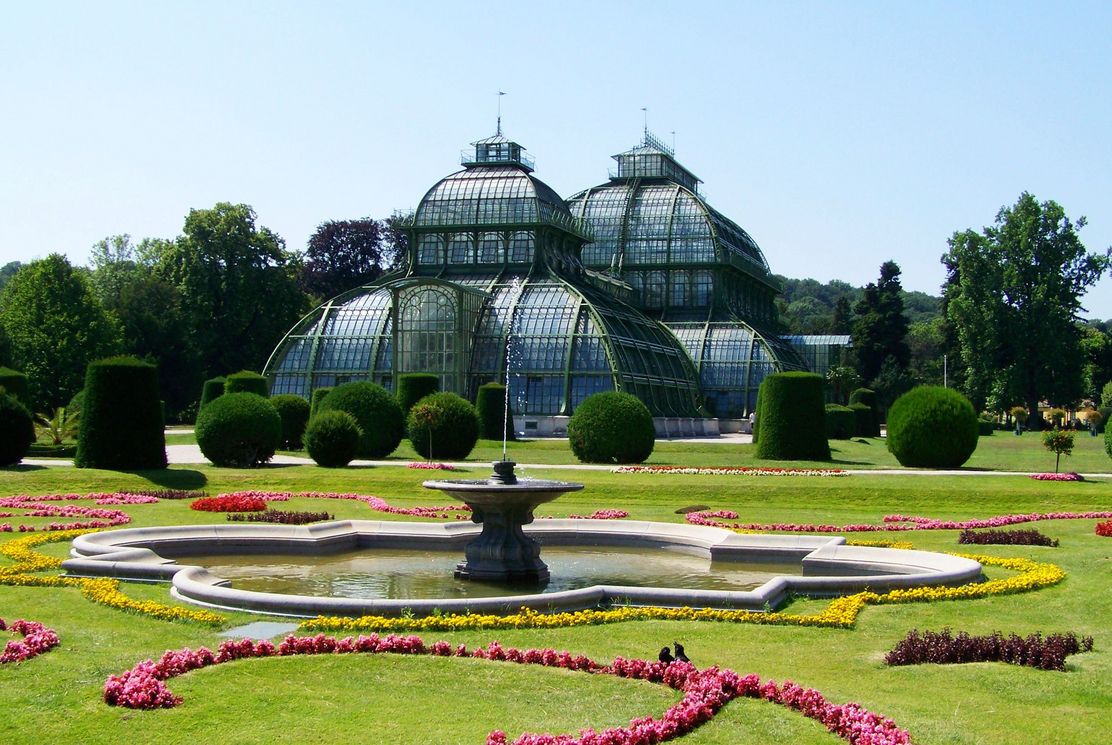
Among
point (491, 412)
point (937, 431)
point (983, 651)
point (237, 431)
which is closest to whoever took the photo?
point (983, 651)

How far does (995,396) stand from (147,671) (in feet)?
243

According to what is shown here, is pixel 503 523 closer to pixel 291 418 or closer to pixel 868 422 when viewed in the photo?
pixel 291 418

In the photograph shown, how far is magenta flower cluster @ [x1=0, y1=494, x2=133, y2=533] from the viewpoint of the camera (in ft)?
68.6

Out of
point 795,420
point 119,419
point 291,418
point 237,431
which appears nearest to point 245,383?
point 291,418

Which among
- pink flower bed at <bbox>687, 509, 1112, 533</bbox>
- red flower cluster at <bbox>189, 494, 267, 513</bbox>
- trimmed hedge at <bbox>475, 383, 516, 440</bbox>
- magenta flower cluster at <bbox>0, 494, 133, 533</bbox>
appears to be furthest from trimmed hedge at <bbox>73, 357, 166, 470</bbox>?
trimmed hedge at <bbox>475, 383, 516, 440</bbox>

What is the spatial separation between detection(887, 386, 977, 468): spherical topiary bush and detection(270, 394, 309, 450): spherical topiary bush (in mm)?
21820

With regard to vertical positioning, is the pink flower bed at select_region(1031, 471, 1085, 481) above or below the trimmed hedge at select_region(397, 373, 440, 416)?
below

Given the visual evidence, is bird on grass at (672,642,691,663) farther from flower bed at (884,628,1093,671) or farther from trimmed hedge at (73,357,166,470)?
trimmed hedge at (73,357,166,470)

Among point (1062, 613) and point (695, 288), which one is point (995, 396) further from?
point (1062, 613)

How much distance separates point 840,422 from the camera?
6519 cm

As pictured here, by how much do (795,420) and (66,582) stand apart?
28.1 metres

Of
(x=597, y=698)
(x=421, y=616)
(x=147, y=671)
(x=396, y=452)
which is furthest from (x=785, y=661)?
(x=396, y=452)

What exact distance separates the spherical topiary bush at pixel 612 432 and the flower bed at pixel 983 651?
2660cm

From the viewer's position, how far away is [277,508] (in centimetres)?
2548
